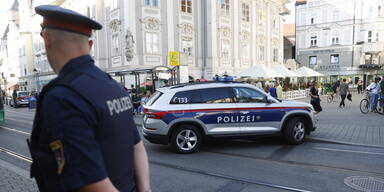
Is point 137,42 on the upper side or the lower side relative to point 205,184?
upper

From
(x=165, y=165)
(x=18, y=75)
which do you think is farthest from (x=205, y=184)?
(x=18, y=75)

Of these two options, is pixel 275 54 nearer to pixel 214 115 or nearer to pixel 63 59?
pixel 214 115

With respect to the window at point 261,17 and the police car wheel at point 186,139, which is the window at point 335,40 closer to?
the window at point 261,17

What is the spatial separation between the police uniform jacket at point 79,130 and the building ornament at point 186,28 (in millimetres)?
23371

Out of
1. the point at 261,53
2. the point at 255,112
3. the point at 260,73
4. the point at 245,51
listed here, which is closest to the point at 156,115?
the point at 255,112

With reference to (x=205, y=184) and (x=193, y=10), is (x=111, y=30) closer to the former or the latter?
(x=193, y=10)

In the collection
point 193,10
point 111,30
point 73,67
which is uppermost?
point 193,10

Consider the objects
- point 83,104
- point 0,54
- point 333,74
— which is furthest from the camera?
point 0,54

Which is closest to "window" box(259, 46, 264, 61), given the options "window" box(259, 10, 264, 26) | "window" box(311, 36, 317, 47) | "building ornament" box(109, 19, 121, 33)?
"window" box(259, 10, 264, 26)

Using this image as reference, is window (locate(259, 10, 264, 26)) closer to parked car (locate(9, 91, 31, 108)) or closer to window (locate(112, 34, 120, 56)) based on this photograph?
window (locate(112, 34, 120, 56))

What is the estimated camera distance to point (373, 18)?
37.9m

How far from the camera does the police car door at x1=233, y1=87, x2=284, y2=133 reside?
6875 mm

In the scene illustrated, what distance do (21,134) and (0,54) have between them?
74960mm

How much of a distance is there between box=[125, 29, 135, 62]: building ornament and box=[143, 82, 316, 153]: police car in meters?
14.9
